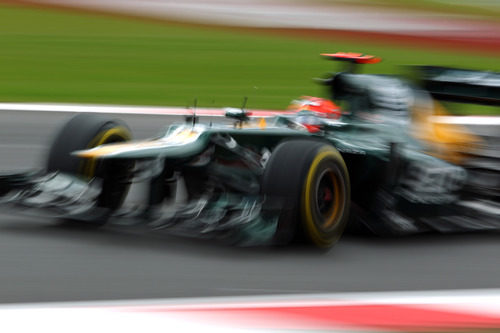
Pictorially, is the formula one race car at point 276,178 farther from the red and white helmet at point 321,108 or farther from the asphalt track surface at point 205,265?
the asphalt track surface at point 205,265

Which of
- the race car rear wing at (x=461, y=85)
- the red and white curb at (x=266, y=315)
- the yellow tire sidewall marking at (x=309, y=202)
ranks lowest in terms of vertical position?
the red and white curb at (x=266, y=315)

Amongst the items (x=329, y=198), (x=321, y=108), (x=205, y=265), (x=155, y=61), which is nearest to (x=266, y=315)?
(x=205, y=265)

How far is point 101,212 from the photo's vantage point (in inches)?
219

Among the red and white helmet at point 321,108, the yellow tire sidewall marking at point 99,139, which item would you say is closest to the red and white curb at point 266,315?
the yellow tire sidewall marking at point 99,139

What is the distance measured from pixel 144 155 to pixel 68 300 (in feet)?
3.85

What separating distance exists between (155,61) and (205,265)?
10997mm

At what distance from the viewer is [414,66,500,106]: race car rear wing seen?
6.72 meters

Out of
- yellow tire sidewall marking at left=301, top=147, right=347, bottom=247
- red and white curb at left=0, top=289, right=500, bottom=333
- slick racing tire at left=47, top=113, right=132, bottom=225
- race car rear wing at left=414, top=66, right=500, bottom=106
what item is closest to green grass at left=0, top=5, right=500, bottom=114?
race car rear wing at left=414, top=66, right=500, bottom=106

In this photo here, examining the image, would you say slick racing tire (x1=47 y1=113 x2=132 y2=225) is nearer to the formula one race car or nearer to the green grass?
the formula one race car

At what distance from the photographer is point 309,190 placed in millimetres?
5242

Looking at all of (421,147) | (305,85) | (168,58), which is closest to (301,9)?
(168,58)

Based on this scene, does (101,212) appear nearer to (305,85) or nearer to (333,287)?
(333,287)

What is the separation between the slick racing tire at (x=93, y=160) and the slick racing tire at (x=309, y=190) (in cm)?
95

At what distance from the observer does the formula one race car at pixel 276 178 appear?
5.25m
